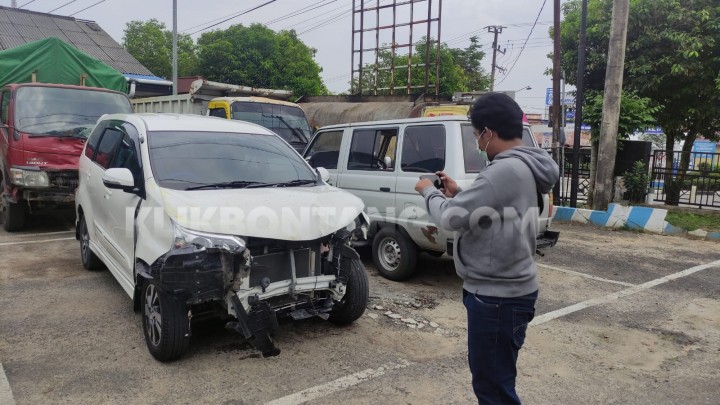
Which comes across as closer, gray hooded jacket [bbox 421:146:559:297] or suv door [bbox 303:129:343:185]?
gray hooded jacket [bbox 421:146:559:297]

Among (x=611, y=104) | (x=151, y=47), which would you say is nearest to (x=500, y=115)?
(x=611, y=104)

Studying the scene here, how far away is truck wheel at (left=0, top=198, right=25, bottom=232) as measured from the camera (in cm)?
772

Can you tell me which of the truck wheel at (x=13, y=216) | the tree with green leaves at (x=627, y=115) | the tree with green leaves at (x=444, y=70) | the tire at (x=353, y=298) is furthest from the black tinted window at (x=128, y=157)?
the tree with green leaves at (x=444, y=70)

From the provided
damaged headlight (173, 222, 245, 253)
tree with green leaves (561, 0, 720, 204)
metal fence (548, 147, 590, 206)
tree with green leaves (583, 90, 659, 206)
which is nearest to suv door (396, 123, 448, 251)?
damaged headlight (173, 222, 245, 253)

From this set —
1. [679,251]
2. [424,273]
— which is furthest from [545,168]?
[679,251]

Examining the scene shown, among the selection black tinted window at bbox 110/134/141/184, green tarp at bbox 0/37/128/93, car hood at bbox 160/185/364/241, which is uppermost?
green tarp at bbox 0/37/128/93

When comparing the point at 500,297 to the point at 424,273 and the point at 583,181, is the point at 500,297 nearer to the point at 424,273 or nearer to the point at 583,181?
the point at 424,273

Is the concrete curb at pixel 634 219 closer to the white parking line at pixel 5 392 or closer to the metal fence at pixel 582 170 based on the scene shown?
the metal fence at pixel 582 170

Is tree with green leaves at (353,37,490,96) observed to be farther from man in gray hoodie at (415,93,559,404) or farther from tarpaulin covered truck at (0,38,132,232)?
man in gray hoodie at (415,93,559,404)

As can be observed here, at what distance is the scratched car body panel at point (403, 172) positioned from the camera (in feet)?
17.9

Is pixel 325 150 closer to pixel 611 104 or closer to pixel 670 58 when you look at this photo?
pixel 611 104

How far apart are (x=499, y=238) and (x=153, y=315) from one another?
2.69m

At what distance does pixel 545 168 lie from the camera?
2.31 metres

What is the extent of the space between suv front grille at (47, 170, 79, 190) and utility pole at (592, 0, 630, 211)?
9695 mm
